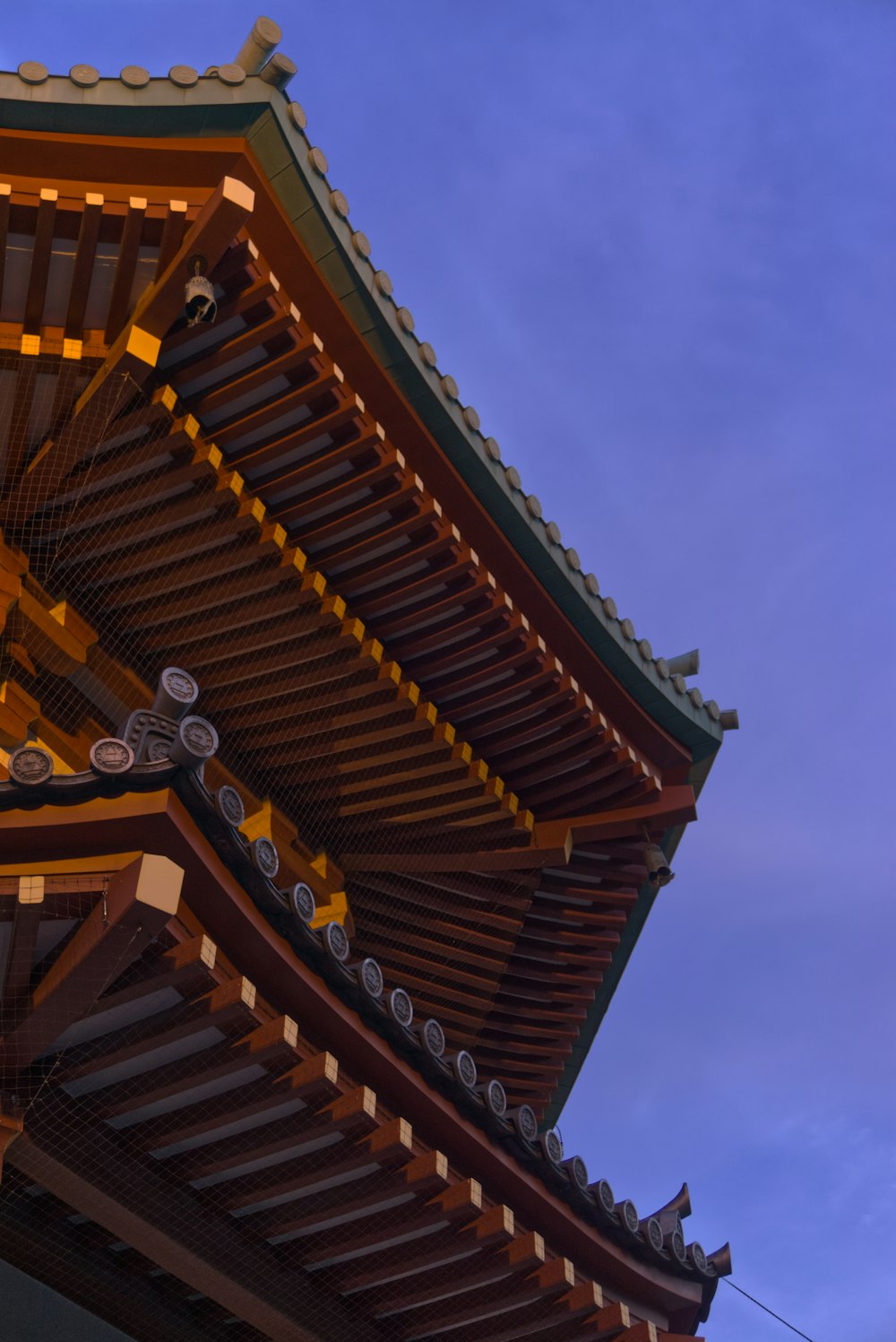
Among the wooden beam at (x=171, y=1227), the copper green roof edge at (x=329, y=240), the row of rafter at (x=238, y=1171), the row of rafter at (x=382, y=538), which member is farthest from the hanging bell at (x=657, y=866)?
the wooden beam at (x=171, y=1227)

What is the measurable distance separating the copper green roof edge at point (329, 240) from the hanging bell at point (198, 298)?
1079 mm

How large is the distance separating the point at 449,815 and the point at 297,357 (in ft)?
14.3

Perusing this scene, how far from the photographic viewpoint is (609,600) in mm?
12867

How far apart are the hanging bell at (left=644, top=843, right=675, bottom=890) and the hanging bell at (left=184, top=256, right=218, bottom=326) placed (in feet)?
21.1

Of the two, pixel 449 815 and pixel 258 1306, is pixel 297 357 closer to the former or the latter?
pixel 449 815

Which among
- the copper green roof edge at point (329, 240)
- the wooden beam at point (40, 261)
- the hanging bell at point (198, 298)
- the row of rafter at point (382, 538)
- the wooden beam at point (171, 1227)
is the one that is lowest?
the wooden beam at point (171, 1227)

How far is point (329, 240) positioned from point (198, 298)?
4.72ft

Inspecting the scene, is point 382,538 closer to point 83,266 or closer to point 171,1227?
point 83,266

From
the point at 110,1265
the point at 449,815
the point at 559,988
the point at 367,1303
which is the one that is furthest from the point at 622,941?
the point at 110,1265

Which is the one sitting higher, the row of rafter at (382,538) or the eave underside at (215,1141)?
the row of rafter at (382,538)

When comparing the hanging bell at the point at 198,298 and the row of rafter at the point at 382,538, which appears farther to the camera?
the row of rafter at the point at 382,538

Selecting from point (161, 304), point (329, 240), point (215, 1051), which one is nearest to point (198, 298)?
point (161, 304)

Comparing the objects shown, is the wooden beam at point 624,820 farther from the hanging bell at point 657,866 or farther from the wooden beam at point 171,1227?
the wooden beam at point 171,1227

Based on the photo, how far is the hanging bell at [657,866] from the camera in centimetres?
1348
